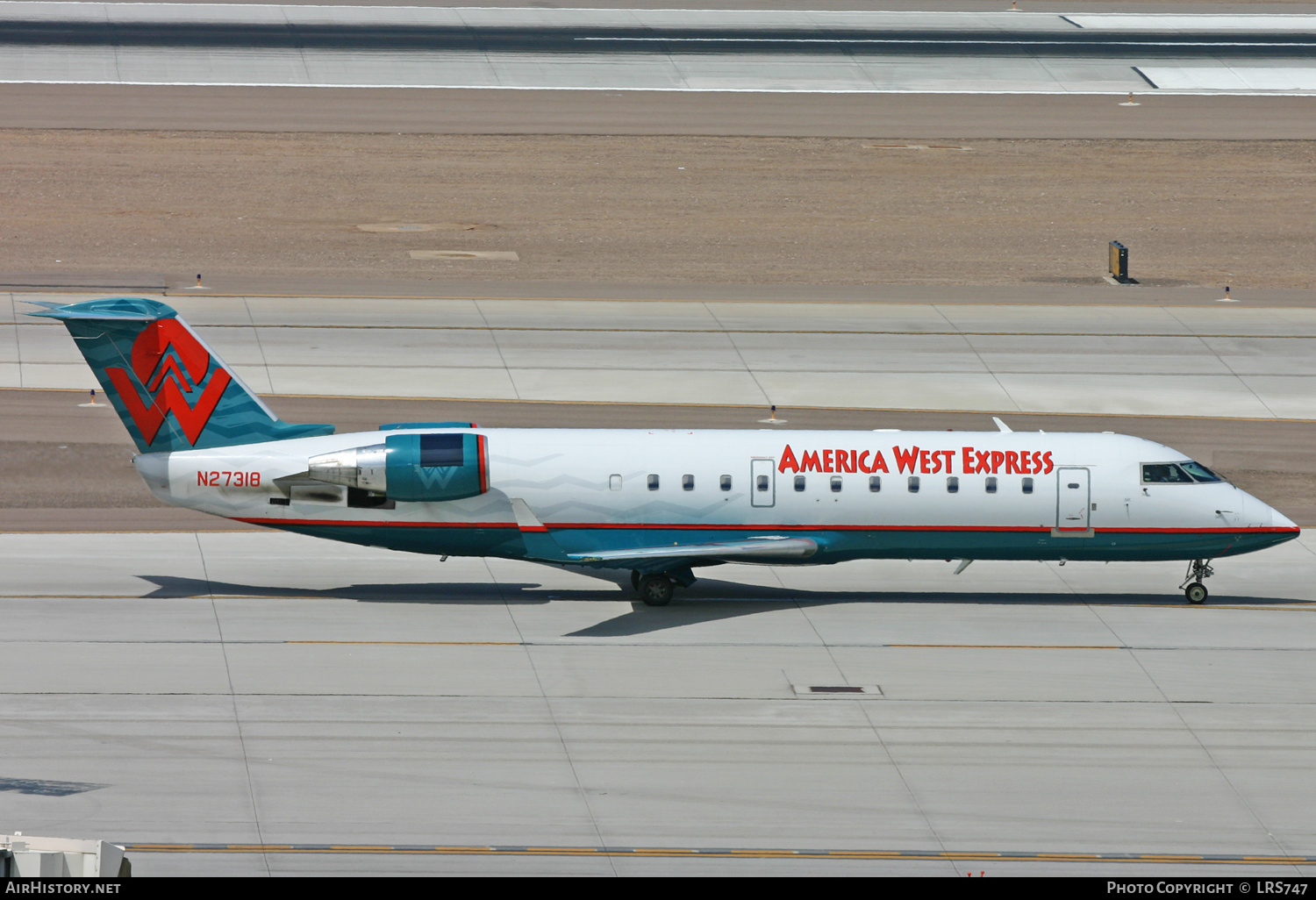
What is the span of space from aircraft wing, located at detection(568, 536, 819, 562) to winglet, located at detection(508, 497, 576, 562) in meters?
0.29

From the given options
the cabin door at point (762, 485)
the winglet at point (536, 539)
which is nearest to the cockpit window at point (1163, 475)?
the cabin door at point (762, 485)

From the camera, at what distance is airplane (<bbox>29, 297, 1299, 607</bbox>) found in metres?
32.1

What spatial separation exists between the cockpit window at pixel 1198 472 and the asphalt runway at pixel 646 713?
8.83 ft

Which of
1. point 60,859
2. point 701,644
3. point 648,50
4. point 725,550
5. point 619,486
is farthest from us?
point 648,50

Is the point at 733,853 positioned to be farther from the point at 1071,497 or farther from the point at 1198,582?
the point at 1198,582

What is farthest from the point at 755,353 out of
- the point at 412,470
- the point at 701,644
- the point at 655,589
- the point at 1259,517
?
the point at 701,644

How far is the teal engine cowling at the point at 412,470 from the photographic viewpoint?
31.9 m

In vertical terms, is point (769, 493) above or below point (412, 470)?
below

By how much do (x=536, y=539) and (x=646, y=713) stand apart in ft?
19.5

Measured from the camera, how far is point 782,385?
1939 inches

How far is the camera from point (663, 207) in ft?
226

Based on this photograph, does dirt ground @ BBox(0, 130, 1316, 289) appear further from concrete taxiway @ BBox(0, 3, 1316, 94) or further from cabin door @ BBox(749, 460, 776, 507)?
cabin door @ BBox(749, 460, 776, 507)

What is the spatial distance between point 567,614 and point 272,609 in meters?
5.84
